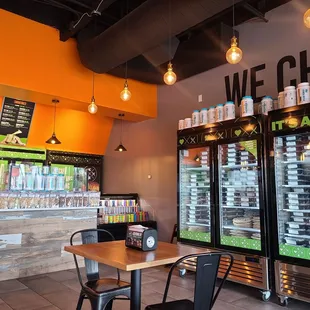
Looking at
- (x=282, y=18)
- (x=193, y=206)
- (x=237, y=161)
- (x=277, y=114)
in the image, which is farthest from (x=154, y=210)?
(x=282, y=18)

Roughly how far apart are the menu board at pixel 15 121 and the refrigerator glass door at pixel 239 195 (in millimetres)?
4900

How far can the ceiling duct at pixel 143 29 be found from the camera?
149 inches

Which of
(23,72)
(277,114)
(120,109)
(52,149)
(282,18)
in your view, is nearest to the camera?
(277,114)

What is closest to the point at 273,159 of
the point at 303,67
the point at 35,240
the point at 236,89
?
the point at 303,67

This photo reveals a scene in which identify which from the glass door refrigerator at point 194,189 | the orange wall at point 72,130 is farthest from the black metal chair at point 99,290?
the orange wall at point 72,130

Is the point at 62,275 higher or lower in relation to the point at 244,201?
lower

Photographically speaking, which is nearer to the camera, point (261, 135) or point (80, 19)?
point (261, 135)

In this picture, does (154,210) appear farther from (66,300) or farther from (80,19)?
(80,19)

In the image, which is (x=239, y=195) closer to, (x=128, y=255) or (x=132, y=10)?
(x=128, y=255)

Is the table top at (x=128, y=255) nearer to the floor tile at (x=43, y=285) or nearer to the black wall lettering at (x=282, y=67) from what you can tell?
the floor tile at (x=43, y=285)

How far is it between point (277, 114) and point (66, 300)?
11.1ft

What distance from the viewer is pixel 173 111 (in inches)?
260

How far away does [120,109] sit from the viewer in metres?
6.42

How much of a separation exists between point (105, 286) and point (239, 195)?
255 cm
